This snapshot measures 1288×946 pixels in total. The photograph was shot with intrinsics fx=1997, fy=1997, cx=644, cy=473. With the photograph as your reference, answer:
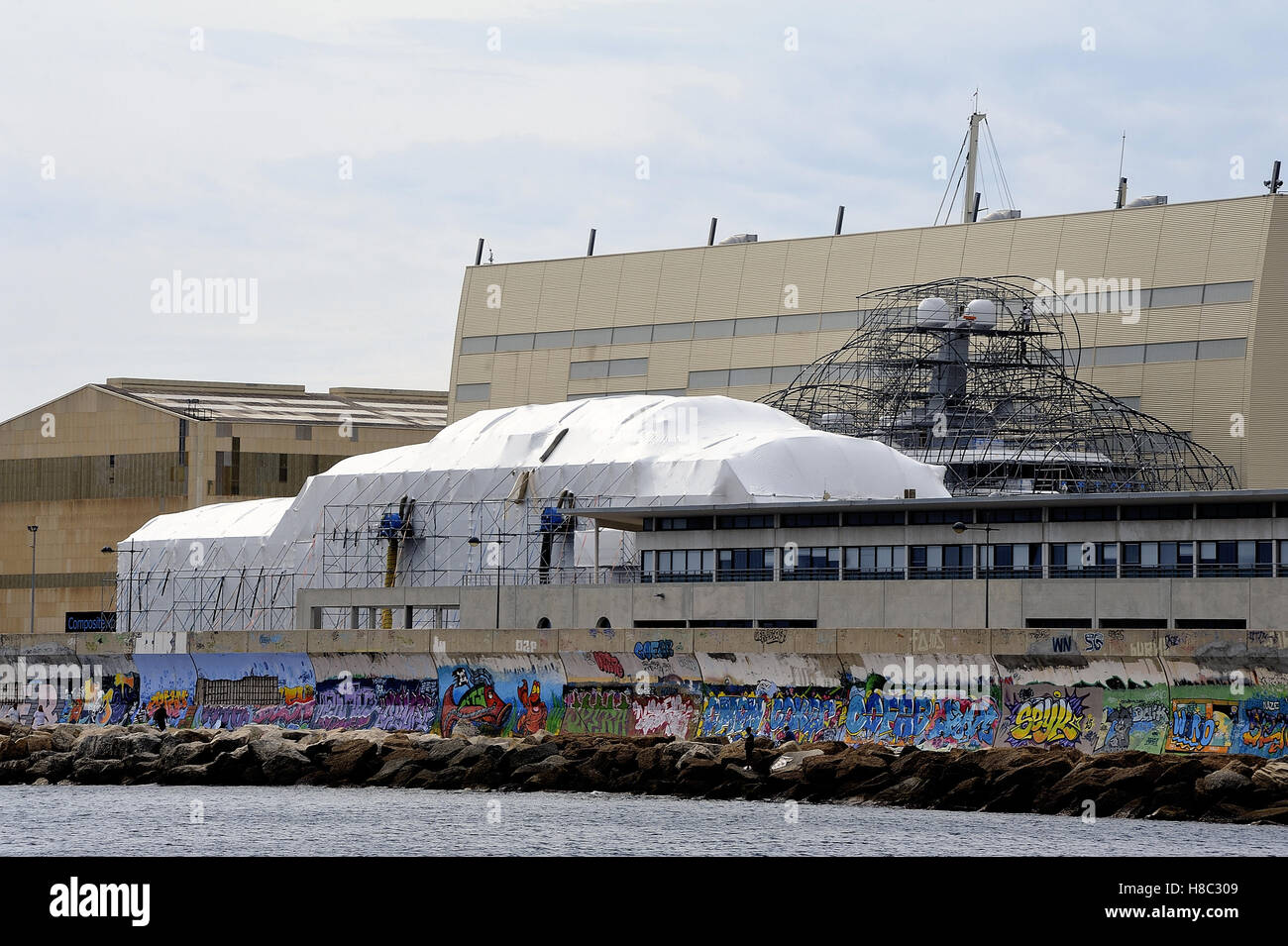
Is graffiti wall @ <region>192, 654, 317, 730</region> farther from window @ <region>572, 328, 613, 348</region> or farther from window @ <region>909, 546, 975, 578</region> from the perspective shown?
window @ <region>572, 328, 613, 348</region>

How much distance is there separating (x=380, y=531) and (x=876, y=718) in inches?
1324

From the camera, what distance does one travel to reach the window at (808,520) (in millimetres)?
74188

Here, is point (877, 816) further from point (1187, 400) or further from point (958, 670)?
point (1187, 400)

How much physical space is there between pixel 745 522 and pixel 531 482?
43.0 feet

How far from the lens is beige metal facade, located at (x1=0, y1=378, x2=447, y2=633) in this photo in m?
117

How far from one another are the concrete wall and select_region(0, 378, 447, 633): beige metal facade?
31.0 m

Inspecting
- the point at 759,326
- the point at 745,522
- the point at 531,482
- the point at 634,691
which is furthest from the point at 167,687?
the point at 759,326

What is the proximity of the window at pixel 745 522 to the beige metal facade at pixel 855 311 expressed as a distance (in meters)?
30.7

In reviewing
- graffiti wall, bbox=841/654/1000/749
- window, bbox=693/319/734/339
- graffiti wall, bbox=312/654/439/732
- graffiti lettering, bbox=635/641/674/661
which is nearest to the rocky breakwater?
graffiti wall, bbox=841/654/1000/749

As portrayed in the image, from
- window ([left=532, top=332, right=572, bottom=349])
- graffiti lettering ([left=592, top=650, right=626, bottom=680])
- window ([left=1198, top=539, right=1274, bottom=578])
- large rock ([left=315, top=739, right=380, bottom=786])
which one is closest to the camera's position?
large rock ([left=315, top=739, right=380, bottom=786])

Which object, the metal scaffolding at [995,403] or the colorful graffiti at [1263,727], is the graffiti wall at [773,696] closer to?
the colorful graffiti at [1263,727]

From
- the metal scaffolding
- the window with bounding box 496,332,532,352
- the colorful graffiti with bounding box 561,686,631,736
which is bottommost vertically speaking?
the colorful graffiti with bounding box 561,686,631,736

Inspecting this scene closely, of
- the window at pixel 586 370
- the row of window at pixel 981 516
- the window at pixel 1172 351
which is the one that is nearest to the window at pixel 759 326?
the window at pixel 586 370

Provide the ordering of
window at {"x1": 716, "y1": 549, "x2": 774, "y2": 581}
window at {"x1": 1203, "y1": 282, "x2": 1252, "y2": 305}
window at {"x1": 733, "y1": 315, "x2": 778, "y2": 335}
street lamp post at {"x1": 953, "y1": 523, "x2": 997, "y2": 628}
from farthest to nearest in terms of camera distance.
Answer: window at {"x1": 733, "y1": 315, "x2": 778, "y2": 335}
window at {"x1": 1203, "y1": 282, "x2": 1252, "y2": 305}
window at {"x1": 716, "y1": 549, "x2": 774, "y2": 581}
street lamp post at {"x1": 953, "y1": 523, "x2": 997, "y2": 628}
